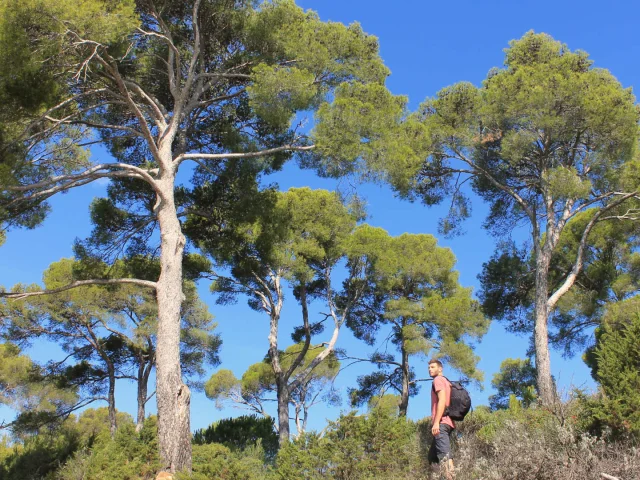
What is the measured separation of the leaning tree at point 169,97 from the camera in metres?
7.17

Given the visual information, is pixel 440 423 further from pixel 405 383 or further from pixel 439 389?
pixel 405 383

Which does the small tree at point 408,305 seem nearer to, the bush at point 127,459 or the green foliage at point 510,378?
the green foliage at point 510,378

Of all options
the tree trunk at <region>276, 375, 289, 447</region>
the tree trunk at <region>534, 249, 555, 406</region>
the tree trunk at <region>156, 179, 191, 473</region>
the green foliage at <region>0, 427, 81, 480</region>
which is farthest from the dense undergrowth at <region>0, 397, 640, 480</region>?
the tree trunk at <region>276, 375, 289, 447</region>

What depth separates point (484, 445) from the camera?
22.4 feet

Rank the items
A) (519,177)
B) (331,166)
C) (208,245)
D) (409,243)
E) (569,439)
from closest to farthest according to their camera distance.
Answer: (569,439), (331,166), (208,245), (519,177), (409,243)

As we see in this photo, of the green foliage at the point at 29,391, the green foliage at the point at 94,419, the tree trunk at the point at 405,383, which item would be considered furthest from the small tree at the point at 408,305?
the green foliage at the point at 94,419

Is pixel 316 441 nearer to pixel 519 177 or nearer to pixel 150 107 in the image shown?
pixel 150 107

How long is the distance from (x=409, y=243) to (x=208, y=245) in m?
8.06

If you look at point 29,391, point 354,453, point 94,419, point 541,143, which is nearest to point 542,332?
point 541,143

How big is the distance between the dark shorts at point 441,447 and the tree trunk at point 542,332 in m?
4.95

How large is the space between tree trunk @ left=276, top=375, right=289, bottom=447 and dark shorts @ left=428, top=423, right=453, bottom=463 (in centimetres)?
789

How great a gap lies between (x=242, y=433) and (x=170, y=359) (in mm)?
7027

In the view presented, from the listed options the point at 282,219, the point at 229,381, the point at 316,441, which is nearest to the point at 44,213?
the point at 282,219

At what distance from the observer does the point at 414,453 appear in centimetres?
625
